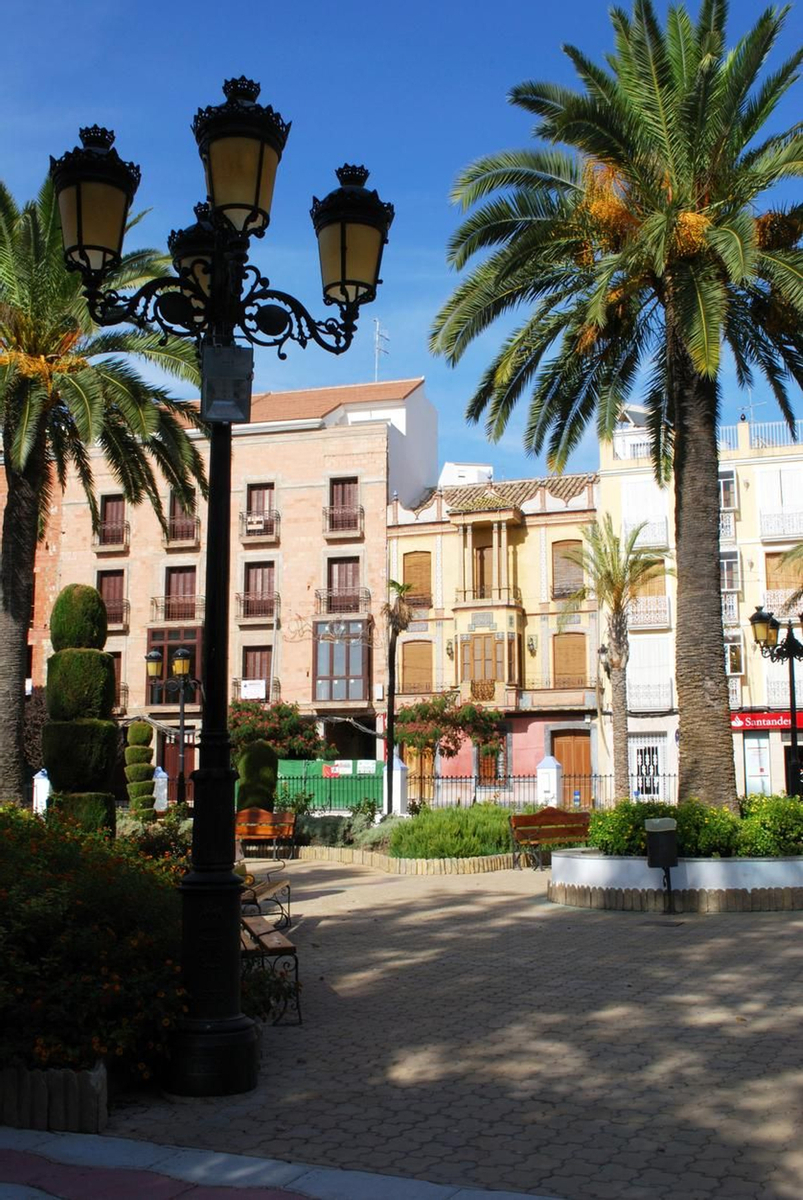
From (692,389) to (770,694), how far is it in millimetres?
26566

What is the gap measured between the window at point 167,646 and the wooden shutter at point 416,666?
8063 millimetres

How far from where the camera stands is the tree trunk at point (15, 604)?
1680cm

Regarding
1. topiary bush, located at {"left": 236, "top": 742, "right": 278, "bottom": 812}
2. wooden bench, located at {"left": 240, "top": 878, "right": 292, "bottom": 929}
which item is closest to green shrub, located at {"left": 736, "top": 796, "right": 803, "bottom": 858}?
wooden bench, located at {"left": 240, "top": 878, "right": 292, "bottom": 929}

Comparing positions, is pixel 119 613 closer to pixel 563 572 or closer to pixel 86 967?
pixel 563 572

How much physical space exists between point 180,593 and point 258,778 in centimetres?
2275

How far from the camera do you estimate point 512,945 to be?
10.9 metres

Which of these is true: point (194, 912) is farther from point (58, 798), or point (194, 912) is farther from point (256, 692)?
point (256, 692)

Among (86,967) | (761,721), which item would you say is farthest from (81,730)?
(761,721)

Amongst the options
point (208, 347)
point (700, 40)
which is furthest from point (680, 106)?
point (208, 347)

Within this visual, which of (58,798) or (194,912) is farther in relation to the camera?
(58,798)

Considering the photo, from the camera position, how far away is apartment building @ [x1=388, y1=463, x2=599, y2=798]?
41.6m

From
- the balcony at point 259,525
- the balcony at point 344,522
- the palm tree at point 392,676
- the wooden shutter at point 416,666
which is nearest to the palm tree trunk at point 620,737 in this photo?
the palm tree at point 392,676

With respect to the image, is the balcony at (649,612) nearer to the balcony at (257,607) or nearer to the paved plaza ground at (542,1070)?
the balcony at (257,607)

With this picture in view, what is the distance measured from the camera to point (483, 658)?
42469mm
